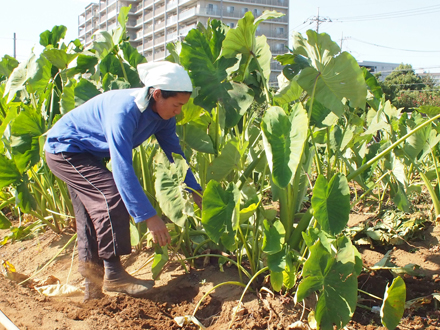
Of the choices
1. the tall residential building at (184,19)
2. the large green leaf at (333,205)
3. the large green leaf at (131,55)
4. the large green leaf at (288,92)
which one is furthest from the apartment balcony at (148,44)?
the large green leaf at (333,205)

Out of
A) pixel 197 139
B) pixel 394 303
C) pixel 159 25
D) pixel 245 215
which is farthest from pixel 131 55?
pixel 159 25

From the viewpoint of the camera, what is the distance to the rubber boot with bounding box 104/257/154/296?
196 cm

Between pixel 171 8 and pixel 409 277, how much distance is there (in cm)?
5414

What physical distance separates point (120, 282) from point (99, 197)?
443 mm

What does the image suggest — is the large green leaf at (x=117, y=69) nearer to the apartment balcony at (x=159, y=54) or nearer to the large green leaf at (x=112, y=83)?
the large green leaf at (x=112, y=83)

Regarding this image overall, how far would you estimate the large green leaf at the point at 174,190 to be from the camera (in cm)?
177

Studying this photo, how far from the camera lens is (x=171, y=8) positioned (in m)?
51.8

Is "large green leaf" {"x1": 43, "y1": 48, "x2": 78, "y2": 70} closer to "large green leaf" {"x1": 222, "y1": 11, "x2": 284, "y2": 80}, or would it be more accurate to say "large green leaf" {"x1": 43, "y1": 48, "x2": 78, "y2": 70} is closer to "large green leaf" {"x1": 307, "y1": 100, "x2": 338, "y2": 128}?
"large green leaf" {"x1": 222, "y1": 11, "x2": 284, "y2": 80}

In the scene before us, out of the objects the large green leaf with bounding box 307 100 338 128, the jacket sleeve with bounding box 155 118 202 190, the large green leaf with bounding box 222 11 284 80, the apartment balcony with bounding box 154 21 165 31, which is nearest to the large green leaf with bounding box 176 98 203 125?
the jacket sleeve with bounding box 155 118 202 190

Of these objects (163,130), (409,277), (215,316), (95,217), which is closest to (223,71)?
(163,130)

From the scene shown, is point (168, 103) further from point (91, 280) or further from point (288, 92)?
point (91, 280)

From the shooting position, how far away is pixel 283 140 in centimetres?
160

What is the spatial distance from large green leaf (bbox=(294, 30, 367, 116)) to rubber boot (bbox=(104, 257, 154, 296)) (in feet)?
3.92

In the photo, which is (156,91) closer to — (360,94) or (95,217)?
(95,217)
